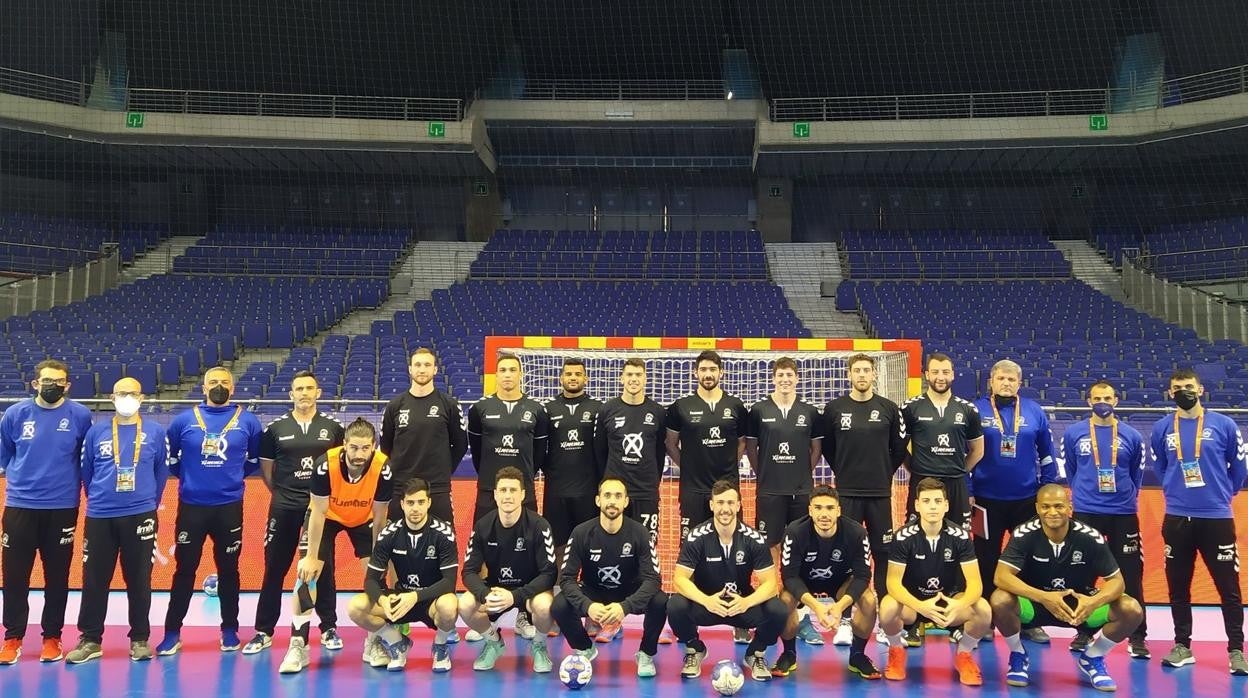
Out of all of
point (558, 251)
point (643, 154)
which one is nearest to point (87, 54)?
point (558, 251)

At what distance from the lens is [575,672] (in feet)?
18.3

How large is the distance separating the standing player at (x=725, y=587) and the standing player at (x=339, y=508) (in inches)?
85.0

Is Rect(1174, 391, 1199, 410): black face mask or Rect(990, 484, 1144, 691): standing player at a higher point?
Rect(1174, 391, 1199, 410): black face mask

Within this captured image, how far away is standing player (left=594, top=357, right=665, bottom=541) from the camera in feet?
21.9

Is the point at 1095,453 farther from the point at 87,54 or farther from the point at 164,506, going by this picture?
the point at 87,54

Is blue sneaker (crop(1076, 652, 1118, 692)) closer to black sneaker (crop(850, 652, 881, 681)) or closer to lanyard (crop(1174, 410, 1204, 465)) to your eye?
black sneaker (crop(850, 652, 881, 681))

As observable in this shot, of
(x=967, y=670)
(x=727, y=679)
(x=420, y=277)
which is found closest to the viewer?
(x=727, y=679)

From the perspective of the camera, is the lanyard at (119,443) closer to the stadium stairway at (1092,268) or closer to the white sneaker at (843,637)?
the white sneaker at (843,637)

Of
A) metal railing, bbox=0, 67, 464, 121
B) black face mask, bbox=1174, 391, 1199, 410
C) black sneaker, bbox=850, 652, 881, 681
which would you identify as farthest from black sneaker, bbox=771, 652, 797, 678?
metal railing, bbox=0, 67, 464, 121

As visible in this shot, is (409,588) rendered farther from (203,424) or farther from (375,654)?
(203,424)

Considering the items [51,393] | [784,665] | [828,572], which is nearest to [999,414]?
[828,572]

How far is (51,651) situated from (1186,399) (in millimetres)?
7883

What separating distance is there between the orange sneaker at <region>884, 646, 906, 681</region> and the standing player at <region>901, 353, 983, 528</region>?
1.13 metres

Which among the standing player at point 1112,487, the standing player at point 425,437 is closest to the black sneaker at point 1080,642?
the standing player at point 1112,487
